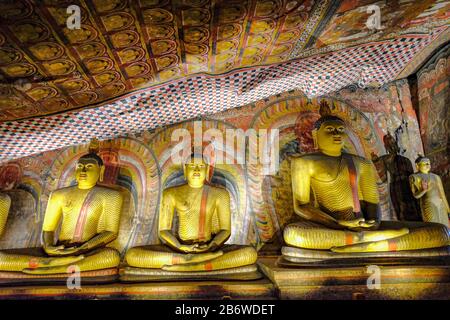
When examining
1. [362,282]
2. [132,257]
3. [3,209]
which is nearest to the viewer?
[362,282]

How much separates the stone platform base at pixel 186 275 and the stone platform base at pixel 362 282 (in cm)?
44

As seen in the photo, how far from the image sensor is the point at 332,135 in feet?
13.2

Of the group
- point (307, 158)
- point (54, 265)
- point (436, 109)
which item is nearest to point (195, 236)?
point (54, 265)

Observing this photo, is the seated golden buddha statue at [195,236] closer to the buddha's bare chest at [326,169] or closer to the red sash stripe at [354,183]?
the buddha's bare chest at [326,169]

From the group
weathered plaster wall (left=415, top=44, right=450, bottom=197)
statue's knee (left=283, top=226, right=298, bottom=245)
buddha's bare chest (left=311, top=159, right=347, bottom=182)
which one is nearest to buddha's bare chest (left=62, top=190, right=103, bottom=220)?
statue's knee (left=283, top=226, right=298, bottom=245)

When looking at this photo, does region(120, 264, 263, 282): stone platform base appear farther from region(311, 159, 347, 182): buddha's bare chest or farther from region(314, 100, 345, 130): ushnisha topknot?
region(314, 100, 345, 130): ushnisha topknot

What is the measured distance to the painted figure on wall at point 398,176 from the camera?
184 inches

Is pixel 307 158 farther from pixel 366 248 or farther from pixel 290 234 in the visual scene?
pixel 366 248

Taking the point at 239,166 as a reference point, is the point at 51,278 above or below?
below

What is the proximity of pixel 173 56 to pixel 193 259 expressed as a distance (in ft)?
6.71

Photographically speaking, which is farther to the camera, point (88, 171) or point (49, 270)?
point (88, 171)

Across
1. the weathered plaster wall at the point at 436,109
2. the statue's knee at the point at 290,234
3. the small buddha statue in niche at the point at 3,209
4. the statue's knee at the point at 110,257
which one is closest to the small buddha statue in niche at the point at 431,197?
the weathered plaster wall at the point at 436,109

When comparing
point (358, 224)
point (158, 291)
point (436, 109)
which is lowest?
point (158, 291)

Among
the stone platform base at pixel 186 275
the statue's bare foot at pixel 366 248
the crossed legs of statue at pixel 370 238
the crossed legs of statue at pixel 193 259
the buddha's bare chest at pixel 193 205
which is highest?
the buddha's bare chest at pixel 193 205
